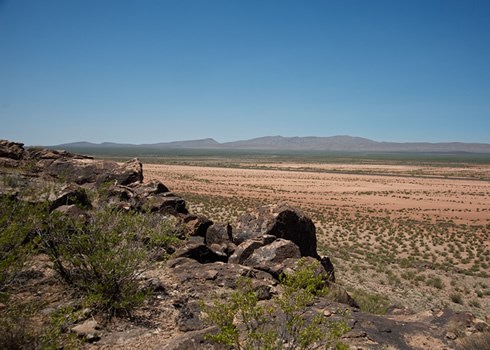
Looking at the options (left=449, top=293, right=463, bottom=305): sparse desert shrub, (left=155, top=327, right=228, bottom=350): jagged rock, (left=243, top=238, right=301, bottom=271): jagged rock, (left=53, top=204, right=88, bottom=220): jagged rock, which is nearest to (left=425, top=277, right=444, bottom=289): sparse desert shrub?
(left=449, top=293, right=463, bottom=305): sparse desert shrub

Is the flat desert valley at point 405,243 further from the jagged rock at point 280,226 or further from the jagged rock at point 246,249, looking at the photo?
the jagged rock at point 246,249

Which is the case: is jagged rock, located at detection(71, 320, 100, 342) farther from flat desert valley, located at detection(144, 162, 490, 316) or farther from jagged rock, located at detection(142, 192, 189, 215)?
flat desert valley, located at detection(144, 162, 490, 316)

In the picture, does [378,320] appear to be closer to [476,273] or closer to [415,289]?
[415,289]

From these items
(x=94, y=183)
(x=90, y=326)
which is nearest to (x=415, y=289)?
(x=90, y=326)

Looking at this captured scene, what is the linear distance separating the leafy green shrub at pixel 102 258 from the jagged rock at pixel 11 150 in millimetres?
12372

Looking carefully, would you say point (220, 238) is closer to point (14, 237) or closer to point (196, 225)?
point (196, 225)

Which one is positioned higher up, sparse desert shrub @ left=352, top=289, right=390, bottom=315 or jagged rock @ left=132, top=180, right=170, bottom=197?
jagged rock @ left=132, top=180, right=170, bottom=197

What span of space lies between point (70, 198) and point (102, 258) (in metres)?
4.86

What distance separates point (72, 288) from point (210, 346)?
3.60 metres

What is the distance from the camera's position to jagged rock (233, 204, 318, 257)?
12031mm

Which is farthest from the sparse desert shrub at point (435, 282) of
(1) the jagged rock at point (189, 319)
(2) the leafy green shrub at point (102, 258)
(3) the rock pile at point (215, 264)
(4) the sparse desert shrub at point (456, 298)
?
(2) the leafy green shrub at point (102, 258)

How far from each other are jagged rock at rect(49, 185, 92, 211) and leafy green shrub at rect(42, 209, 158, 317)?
10.8 ft

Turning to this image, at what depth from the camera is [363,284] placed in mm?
14180

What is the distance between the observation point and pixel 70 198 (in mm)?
10562
